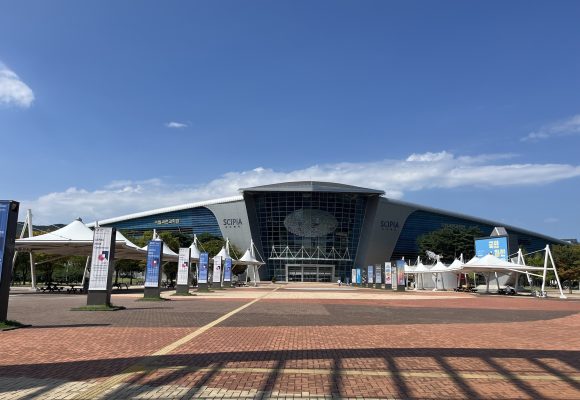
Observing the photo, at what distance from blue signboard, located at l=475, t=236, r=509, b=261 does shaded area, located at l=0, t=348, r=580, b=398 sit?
40.2m

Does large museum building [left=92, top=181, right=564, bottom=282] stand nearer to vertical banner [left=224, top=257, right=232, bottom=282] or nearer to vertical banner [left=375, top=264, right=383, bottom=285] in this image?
vertical banner [left=375, top=264, right=383, bottom=285]

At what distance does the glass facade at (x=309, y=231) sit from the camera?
3789 inches

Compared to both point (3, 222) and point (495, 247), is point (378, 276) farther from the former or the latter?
point (3, 222)

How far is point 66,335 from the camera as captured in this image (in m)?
10.4

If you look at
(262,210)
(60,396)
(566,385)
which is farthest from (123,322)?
(262,210)

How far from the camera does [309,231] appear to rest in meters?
96.9

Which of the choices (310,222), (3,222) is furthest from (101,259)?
(310,222)

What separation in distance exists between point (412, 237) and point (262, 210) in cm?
3318

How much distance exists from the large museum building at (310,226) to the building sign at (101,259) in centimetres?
7586

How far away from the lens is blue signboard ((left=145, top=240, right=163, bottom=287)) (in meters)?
23.2

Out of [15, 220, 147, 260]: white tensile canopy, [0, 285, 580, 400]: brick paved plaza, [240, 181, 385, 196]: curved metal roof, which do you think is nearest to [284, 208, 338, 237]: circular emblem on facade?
[240, 181, 385, 196]: curved metal roof

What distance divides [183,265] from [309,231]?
67.4 metres

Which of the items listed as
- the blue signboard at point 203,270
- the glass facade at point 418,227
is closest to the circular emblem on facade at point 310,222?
the glass facade at point 418,227

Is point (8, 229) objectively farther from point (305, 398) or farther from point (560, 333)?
point (560, 333)
